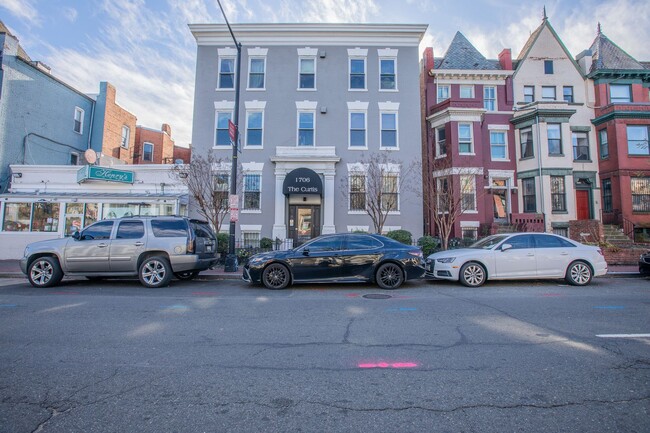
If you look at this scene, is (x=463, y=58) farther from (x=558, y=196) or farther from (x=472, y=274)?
(x=472, y=274)

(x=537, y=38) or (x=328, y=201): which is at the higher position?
(x=537, y=38)

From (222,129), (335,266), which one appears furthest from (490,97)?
(335,266)

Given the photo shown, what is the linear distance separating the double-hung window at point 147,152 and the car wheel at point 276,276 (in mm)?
24693

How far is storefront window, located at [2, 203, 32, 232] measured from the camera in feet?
53.0

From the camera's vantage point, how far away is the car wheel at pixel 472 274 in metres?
9.30

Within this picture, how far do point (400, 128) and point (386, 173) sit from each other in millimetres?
2968

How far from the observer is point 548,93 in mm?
22031

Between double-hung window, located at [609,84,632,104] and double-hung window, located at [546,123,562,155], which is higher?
double-hung window, located at [609,84,632,104]

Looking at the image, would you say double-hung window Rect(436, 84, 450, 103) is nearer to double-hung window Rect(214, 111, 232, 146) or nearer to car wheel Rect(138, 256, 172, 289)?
double-hung window Rect(214, 111, 232, 146)

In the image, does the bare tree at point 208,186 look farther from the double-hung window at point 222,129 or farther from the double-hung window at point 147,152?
the double-hung window at point 147,152

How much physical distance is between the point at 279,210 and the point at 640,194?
21.2 m

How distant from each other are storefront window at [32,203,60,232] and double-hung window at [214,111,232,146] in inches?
342

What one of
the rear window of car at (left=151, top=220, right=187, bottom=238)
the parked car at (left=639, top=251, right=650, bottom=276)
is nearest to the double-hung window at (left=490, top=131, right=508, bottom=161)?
the parked car at (left=639, top=251, right=650, bottom=276)

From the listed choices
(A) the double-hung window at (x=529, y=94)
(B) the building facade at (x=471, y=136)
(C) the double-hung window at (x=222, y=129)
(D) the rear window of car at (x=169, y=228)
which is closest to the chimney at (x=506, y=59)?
(B) the building facade at (x=471, y=136)
